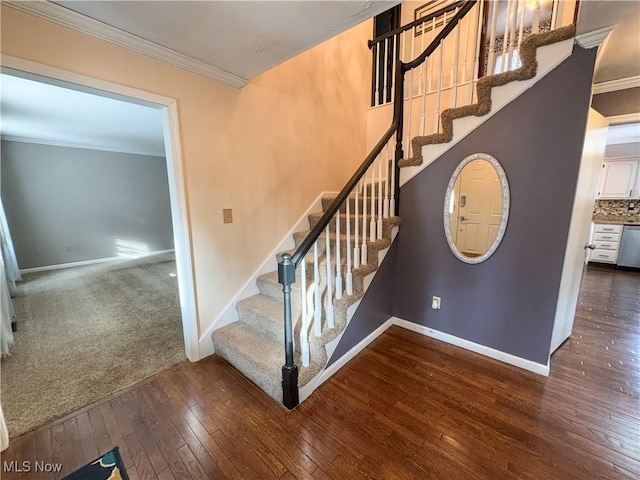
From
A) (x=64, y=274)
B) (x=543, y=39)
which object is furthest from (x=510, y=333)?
(x=64, y=274)

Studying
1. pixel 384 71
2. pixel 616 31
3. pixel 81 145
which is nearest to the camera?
pixel 616 31

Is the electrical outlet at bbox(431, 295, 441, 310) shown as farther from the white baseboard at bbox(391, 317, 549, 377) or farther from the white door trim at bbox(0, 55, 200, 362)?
the white door trim at bbox(0, 55, 200, 362)

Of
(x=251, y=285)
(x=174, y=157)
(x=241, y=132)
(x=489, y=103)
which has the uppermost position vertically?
(x=489, y=103)

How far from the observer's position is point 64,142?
5031 millimetres

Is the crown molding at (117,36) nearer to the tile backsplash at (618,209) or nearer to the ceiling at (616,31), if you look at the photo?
the ceiling at (616,31)

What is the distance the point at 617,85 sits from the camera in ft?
8.45

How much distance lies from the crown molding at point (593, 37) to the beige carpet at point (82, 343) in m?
3.71

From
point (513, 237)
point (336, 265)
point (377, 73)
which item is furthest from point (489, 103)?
point (377, 73)

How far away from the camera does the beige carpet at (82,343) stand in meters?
1.75

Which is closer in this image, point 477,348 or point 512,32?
point 512,32

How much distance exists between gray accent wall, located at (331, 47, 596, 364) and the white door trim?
126 centimetres

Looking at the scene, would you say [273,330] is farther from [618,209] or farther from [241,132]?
[618,209]

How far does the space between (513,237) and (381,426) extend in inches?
66.9

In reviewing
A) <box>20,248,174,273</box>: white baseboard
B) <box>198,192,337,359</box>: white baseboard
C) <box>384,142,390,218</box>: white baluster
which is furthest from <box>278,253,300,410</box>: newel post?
<box>20,248,174,273</box>: white baseboard
